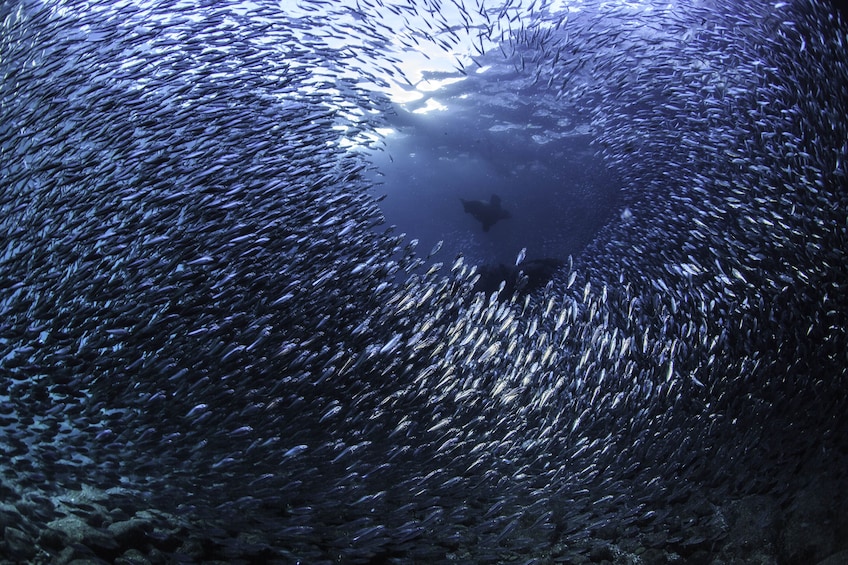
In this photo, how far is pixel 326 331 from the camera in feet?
21.2

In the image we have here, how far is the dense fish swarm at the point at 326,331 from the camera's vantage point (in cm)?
510

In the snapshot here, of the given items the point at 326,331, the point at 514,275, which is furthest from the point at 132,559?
the point at 514,275

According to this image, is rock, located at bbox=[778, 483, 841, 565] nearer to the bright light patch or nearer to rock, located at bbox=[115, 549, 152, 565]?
rock, located at bbox=[115, 549, 152, 565]

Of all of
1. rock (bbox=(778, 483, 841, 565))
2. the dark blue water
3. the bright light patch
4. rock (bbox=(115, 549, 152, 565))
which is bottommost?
the dark blue water

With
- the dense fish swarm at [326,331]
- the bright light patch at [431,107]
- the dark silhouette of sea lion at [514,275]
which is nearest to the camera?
the dense fish swarm at [326,331]

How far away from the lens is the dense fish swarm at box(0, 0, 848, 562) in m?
5.10

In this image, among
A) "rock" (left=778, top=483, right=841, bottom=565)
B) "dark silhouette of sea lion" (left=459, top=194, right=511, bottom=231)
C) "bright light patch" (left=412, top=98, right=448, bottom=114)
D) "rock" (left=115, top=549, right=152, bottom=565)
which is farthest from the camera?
"dark silhouette of sea lion" (left=459, top=194, right=511, bottom=231)

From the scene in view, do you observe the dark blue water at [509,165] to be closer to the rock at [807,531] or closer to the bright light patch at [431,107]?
the bright light patch at [431,107]

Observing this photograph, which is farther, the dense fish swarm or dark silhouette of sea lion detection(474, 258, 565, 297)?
dark silhouette of sea lion detection(474, 258, 565, 297)

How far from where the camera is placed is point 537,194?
3381 cm

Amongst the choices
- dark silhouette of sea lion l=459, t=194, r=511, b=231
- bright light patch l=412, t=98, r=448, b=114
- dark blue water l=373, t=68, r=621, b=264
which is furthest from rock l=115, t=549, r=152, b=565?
dark silhouette of sea lion l=459, t=194, r=511, b=231

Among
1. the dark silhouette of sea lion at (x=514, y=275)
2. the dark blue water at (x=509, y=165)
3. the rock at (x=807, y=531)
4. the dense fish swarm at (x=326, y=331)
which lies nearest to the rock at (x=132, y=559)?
the dense fish swarm at (x=326, y=331)

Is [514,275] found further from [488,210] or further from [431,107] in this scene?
[431,107]

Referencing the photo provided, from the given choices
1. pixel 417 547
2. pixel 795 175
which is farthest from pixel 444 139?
pixel 417 547
